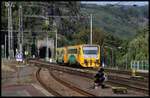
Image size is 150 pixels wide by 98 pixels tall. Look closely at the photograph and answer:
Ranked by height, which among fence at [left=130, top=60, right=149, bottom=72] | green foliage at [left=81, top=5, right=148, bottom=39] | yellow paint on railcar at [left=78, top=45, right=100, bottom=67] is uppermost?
green foliage at [left=81, top=5, right=148, bottom=39]

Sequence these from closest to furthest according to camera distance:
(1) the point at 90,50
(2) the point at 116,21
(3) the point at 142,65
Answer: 1. (1) the point at 90,50
2. (3) the point at 142,65
3. (2) the point at 116,21

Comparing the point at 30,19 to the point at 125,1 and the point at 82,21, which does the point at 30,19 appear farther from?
the point at 125,1

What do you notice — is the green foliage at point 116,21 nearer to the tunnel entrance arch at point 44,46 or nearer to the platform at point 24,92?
the tunnel entrance arch at point 44,46

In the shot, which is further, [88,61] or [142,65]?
[142,65]

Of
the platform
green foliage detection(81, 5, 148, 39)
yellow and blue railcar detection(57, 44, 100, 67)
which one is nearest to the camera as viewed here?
the platform

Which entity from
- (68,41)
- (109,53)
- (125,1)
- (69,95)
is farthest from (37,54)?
(69,95)

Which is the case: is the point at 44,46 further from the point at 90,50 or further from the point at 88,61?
the point at 90,50

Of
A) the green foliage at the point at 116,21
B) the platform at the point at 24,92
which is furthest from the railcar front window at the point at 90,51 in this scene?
the green foliage at the point at 116,21

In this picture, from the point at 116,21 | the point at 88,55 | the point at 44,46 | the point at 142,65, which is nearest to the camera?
the point at 88,55

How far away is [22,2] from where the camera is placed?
8831 centimetres

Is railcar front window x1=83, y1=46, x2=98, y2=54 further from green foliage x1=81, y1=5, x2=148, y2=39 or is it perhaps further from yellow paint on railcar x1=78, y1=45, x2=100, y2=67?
green foliage x1=81, y1=5, x2=148, y2=39

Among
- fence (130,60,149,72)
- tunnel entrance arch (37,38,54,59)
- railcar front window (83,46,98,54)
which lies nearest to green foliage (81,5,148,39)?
tunnel entrance arch (37,38,54,59)

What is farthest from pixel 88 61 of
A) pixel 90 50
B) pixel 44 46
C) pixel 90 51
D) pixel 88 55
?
pixel 44 46

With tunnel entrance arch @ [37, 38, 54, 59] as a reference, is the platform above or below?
below
